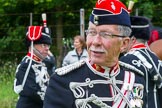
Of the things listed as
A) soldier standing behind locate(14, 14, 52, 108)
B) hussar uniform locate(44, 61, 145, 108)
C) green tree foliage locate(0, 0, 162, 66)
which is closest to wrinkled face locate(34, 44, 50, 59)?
soldier standing behind locate(14, 14, 52, 108)

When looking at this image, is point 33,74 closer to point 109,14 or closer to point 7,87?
point 109,14

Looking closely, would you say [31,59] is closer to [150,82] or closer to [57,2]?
[150,82]

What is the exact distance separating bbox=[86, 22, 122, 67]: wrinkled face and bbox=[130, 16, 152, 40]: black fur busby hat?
194 cm

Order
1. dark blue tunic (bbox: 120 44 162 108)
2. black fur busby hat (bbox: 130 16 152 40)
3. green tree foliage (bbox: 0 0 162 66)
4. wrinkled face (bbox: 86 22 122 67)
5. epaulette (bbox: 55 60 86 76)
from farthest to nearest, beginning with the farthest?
green tree foliage (bbox: 0 0 162 66)
black fur busby hat (bbox: 130 16 152 40)
dark blue tunic (bbox: 120 44 162 108)
epaulette (bbox: 55 60 86 76)
wrinkled face (bbox: 86 22 122 67)

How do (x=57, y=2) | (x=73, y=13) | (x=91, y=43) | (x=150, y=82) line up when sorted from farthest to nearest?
(x=57, y=2) < (x=73, y=13) < (x=150, y=82) < (x=91, y=43)

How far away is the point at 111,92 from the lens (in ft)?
12.4

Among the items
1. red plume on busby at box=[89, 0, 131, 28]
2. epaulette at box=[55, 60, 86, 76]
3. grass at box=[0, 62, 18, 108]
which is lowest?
grass at box=[0, 62, 18, 108]

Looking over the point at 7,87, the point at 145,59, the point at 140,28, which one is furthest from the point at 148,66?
the point at 7,87

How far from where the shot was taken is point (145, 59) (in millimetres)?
5539

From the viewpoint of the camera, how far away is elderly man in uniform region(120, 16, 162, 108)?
539cm

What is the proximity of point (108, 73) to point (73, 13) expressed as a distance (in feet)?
42.2

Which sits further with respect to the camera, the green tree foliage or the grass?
the green tree foliage

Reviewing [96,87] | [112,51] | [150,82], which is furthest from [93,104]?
[150,82]

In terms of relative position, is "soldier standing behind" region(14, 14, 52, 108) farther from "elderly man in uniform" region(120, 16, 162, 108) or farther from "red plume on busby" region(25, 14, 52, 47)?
"elderly man in uniform" region(120, 16, 162, 108)
